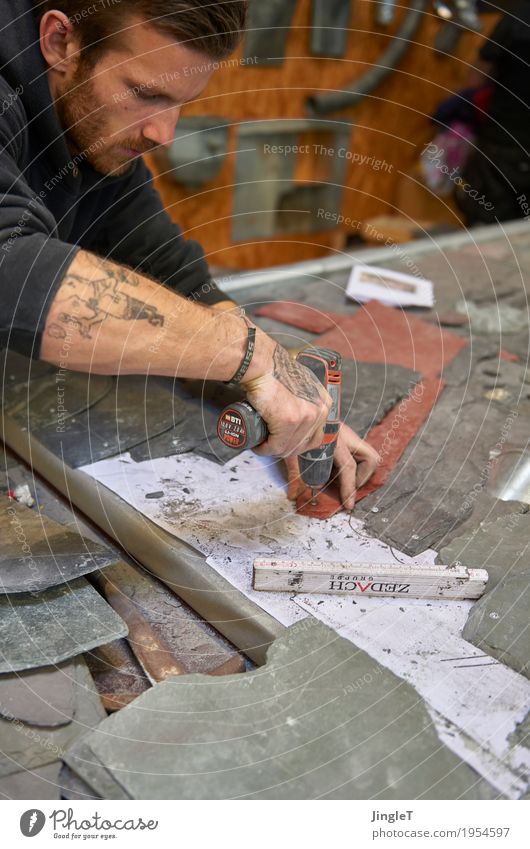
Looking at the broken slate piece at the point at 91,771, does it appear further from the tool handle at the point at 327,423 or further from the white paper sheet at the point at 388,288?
the white paper sheet at the point at 388,288

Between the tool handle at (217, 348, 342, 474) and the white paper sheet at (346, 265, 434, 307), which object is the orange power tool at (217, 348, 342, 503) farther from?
the white paper sheet at (346, 265, 434, 307)

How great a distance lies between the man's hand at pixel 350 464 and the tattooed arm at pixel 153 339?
0.21 m

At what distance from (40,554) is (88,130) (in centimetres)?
86

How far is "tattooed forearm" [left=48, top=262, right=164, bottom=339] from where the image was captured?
42.6 inches

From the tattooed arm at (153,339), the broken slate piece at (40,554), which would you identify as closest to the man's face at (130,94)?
the tattooed arm at (153,339)

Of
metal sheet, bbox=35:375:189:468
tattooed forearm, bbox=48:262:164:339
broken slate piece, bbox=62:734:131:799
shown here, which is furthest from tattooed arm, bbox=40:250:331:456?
broken slate piece, bbox=62:734:131:799

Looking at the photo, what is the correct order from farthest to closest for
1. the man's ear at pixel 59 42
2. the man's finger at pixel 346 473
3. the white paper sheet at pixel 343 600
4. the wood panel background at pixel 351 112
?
the wood panel background at pixel 351 112 < the man's finger at pixel 346 473 < the man's ear at pixel 59 42 < the white paper sheet at pixel 343 600

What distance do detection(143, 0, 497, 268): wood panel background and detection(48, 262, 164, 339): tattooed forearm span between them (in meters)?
2.19

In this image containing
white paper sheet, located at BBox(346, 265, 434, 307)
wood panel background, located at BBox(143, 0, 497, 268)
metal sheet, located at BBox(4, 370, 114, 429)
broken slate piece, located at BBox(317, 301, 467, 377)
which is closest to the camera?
metal sheet, located at BBox(4, 370, 114, 429)

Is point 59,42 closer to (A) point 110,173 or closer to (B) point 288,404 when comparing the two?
(A) point 110,173

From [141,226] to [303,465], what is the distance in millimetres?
832

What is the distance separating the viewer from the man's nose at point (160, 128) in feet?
4.63

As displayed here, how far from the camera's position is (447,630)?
1197 millimetres

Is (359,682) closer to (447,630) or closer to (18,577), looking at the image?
(447,630)
